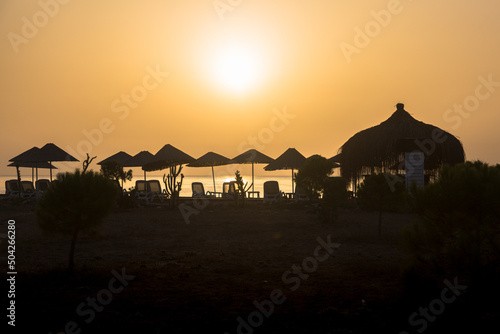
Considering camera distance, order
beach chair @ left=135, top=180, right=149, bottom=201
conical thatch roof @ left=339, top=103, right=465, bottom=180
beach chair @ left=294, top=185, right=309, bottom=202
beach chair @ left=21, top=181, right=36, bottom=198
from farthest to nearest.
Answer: beach chair @ left=21, top=181, right=36, bottom=198, beach chair @ left=135, top=180, right=149, bottom=201, beach chair @ left=294, top=185, right=309, bottom=202, conical thatch roof @ left=339, top=103, right=465, bottom=180

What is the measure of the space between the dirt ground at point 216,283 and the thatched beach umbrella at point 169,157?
913 cm

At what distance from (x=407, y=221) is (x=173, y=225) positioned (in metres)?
7.10

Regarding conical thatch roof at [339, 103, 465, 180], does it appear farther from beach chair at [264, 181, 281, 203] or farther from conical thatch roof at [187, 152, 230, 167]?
conical thatch roof at [187, 152, 230, 167]

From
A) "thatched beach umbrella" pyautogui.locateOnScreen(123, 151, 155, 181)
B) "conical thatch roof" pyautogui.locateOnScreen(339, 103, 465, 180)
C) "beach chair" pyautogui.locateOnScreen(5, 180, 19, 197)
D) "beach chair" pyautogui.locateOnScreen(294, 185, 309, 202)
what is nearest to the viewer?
"conical thatch roof" pyautogui.locateOnScreen(339, 103, 465, 180)

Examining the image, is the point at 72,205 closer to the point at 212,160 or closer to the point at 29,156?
the point at 212,160

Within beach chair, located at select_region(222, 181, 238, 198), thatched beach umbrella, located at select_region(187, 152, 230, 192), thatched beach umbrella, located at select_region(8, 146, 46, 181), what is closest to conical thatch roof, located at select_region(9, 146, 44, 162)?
thatched beach umbrella, located at select_region(8, 146, 46, 181)

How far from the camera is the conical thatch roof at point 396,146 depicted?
19094mm

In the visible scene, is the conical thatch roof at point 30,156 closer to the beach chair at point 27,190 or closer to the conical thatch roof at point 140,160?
the beach chair at point 27,190

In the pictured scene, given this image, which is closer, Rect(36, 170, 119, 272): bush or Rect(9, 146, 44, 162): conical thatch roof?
Rect(36, 170, 119, 272): bush

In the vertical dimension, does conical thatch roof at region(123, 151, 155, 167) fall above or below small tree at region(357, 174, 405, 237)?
above

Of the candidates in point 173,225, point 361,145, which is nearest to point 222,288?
point 173,225

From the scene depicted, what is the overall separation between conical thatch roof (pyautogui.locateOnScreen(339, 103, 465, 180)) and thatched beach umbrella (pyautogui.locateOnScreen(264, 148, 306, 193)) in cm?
333

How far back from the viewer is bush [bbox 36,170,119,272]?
22.3ft

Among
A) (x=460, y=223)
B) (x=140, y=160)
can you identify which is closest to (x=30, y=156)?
(x=140, y=160)
